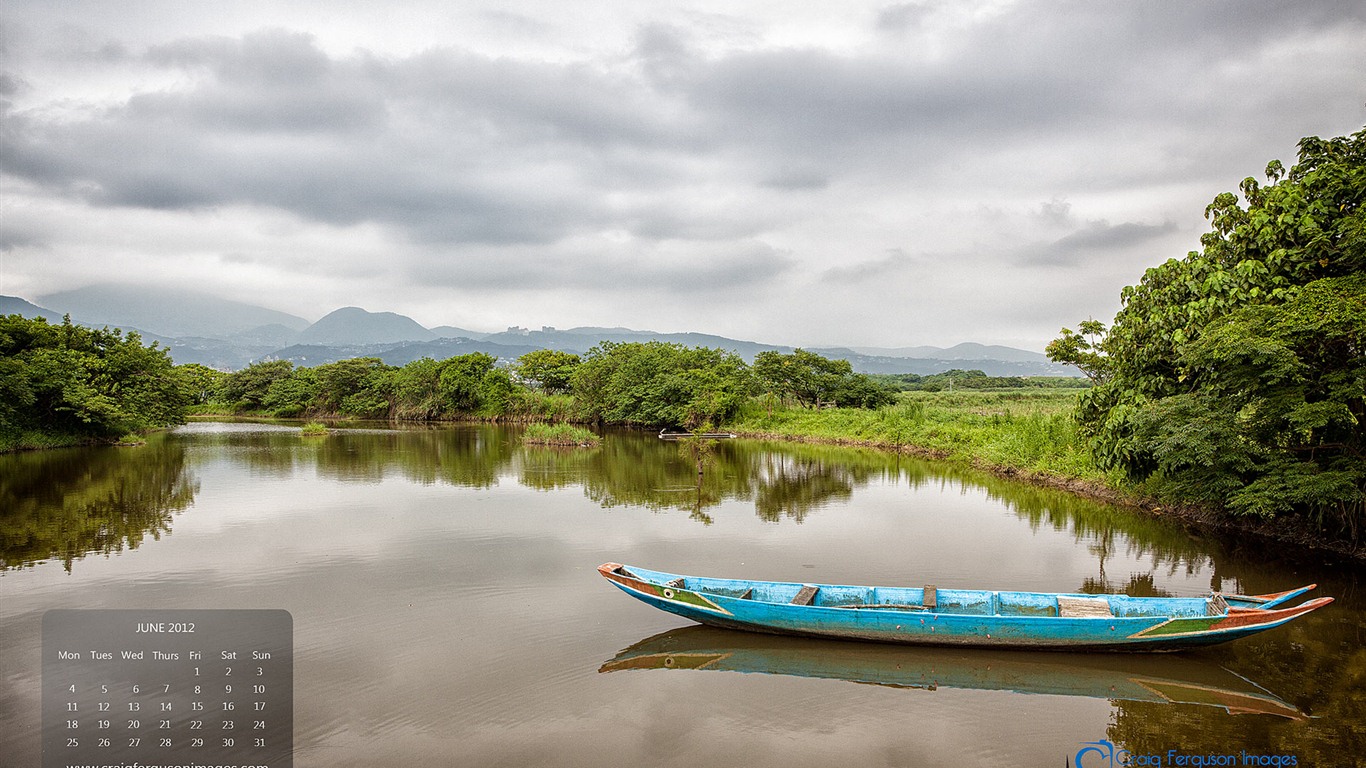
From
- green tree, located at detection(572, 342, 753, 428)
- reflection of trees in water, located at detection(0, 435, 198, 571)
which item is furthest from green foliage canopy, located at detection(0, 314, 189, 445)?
green tree, located at detection(572, 342, 753, 428)

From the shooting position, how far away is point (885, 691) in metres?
7.02

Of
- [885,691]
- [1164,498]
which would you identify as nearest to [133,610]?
[885,691]

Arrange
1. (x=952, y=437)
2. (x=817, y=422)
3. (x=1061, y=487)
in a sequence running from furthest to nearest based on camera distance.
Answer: (x=817, y=422)
(x=952, y=437)
(x=1061, y=487)

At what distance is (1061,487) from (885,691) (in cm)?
1420

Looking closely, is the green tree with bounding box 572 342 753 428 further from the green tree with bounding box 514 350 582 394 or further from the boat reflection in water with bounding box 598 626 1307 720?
the boat reflection in water with bounding box 598 626 1307 720

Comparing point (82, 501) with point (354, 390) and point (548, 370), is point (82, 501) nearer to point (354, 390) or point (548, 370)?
point (548, 370)

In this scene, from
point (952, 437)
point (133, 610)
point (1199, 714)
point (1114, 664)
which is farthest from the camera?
point (952, 437)

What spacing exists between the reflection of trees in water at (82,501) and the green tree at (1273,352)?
18053 millimetres

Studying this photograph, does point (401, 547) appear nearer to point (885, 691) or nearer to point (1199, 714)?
point (885, 691)

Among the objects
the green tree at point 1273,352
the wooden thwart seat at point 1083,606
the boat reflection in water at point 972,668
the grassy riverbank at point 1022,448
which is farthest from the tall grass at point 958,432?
the boat reflection in water at point 972,668

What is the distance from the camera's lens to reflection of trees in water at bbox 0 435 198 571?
12.5 metres

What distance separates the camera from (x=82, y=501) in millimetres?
16531
